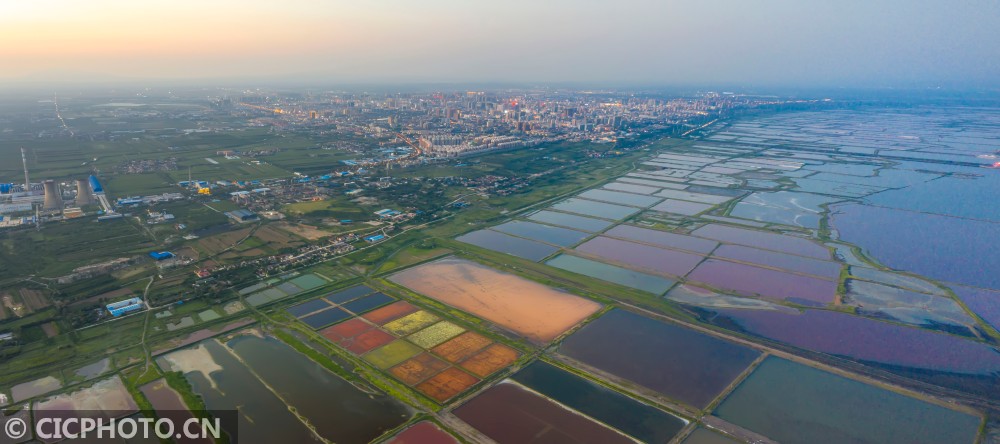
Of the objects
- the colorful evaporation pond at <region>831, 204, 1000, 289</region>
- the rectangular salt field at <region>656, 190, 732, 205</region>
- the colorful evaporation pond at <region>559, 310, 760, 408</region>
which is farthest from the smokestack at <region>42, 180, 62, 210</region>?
the colorful evaporation pond at <region>831, 204, 1000, 289</region>

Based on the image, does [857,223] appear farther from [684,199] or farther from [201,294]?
[201,294]

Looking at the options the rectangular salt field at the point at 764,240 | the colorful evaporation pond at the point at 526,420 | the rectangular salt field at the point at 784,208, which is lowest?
the colorful evaporation pond at the point at 526,420

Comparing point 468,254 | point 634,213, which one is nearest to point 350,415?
point 468,254

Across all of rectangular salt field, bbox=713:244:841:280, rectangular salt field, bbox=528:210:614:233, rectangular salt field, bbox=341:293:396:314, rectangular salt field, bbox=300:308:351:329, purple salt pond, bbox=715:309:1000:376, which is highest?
rectangular salt field, bbox=528:210:614:233

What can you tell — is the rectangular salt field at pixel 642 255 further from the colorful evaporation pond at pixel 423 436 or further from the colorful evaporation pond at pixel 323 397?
the colorful evaporation pond at pixel 323 397

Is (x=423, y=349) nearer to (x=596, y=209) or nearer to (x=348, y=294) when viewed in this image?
(x=348, y=294)

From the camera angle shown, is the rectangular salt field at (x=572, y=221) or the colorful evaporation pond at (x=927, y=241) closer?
the colorful evaporation pond at (x=927, y=241)

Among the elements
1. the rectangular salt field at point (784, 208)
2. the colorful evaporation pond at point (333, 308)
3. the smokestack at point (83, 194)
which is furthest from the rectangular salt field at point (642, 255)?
the smokestack at point (83, 194)

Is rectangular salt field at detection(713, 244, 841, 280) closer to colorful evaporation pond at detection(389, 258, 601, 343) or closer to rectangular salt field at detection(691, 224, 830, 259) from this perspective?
rectangular salt field at detection(691, 224, 830, 259)
